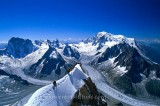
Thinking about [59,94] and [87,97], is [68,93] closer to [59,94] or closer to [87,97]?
[59,94]

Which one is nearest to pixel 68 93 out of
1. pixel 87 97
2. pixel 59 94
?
pixel 59 94

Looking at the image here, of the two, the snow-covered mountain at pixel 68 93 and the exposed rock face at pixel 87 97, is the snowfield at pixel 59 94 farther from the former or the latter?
the exposed rock face at pixel 87 97

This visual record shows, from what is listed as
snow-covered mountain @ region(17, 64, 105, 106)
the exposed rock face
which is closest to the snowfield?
snow-covered mountain @ region(17, 64, 105, 106)

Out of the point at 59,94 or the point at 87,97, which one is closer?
the point at 59,94

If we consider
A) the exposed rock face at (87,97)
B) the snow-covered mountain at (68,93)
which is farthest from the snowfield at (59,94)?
the exposed rock face at (87,97)

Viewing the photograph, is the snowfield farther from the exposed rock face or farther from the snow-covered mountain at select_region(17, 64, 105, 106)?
the exposed rock face
